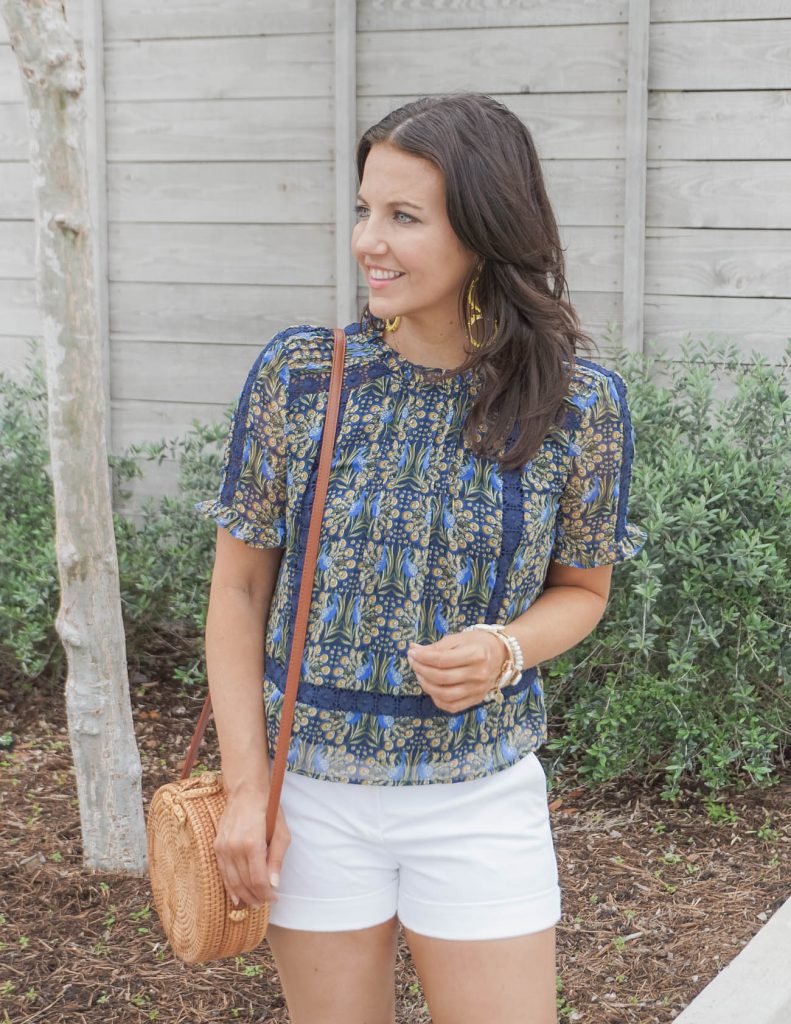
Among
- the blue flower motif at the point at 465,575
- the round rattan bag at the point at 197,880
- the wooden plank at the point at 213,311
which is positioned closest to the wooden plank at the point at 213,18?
the wooden plank at the point at 213,311

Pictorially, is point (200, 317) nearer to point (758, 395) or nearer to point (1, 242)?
point (1, 242)

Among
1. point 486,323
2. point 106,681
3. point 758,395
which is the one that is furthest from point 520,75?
point 486,323

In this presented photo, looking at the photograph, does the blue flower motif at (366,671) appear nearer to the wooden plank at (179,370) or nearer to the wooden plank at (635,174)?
the wooden plank at (635,174)

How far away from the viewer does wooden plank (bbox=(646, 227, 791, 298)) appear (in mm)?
4898

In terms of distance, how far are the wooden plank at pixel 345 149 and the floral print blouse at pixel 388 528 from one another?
11.2 feet

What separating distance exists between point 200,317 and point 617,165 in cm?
190

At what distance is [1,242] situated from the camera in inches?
240

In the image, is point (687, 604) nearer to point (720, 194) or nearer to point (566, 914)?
point (566, 914)

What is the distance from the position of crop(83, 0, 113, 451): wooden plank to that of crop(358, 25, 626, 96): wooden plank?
1.17m

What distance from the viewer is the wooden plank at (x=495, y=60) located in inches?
Answer: 198

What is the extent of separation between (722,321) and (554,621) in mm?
3267

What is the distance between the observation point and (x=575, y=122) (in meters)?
5.09

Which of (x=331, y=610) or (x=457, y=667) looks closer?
(x=457, y=667)

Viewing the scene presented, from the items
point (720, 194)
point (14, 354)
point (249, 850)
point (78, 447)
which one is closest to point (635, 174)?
point (720, 194)
